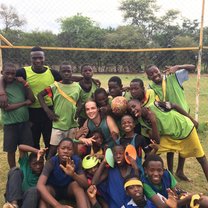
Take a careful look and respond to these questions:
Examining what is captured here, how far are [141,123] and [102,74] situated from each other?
4512mm

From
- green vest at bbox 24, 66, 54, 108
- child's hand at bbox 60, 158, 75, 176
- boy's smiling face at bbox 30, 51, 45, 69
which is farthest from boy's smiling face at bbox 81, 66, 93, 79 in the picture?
child's hand at bbox 60, 158, 75, 176

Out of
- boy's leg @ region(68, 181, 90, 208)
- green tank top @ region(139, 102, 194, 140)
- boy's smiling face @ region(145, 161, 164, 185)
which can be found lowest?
boy's leg @ region(68, 181, 90, 208)

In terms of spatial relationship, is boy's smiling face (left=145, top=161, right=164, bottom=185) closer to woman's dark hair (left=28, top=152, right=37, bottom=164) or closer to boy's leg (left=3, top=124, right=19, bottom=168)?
woman's dark hair (left=28, top=152, right=37, bottom=164)

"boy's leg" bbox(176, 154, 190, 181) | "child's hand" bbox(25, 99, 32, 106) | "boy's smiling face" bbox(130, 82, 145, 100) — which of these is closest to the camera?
"boy's smiling face" bbox(130, 82, 145, 100)

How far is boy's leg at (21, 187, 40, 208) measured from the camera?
124 inches

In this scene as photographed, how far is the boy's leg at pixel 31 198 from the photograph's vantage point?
3149 millimetres

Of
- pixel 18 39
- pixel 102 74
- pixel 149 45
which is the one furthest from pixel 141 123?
pixel 149 45

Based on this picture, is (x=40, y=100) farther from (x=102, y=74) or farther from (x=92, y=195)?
(x=102, y=74)

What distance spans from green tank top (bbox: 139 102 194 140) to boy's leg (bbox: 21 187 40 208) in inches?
60.0

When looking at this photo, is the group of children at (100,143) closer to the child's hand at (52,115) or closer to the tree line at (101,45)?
the child's hand at (52,115)

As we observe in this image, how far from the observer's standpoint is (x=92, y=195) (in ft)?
10.9

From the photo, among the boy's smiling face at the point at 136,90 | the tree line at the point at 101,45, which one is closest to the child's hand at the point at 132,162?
the boy's smiling face at the point at 136,90

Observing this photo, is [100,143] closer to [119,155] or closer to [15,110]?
[119,155]

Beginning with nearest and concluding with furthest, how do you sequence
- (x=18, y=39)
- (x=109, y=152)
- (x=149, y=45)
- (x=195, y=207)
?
(x=195, y=207) < (x=109, y=152) < (x=18, y=39) < (x=149, y=45)
